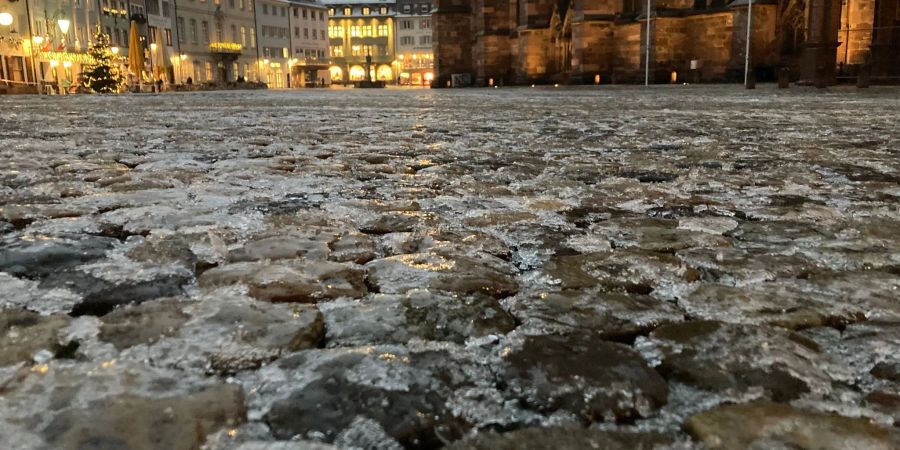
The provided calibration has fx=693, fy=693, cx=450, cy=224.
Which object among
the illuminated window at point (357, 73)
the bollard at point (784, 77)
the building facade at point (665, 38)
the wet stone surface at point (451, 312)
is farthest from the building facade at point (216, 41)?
the wet stone surface at point (451, 312)

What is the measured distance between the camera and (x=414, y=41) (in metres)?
105

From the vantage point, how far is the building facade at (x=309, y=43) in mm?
87688

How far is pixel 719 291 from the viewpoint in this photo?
68.6 inches

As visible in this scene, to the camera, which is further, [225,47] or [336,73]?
[336,73]

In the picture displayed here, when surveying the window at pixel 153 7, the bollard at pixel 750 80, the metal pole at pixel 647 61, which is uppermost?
the window at pixel 153 7

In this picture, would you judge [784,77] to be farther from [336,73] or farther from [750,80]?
[336,73]

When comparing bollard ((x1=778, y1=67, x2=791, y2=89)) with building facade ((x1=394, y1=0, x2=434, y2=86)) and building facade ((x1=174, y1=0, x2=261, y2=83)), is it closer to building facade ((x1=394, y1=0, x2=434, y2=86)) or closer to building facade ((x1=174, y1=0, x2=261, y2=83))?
building facade ((x1=174, y1=0, x2=261, y2=83))

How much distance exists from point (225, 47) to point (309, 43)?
2276 centimetres

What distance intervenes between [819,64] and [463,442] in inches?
698

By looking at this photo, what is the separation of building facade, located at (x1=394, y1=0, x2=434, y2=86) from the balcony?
35800mm

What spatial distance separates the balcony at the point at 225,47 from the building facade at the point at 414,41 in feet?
117

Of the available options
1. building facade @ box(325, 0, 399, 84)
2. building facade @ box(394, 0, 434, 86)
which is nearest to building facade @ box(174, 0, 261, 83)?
building facade @ box(325, 0, 399, 84)

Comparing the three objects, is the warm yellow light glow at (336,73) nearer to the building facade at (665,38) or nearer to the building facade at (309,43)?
Answer: the building facade at (309,43)

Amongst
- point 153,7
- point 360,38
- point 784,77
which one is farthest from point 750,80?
point 360,38
